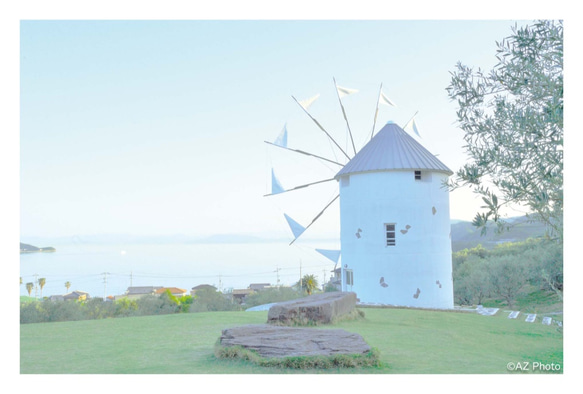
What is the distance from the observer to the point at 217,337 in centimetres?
813

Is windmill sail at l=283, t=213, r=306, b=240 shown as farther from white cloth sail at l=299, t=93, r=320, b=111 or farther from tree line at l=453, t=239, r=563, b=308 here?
tree line at l=453, t=239, r=563, b=308

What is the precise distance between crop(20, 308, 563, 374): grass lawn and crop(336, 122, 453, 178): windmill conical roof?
5541mm

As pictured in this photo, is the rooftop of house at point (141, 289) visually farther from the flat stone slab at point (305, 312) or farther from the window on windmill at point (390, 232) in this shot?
the flat stone slab at point (305, 312)

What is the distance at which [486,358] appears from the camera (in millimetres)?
6980

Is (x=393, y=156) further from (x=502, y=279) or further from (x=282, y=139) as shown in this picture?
(x=502, y=279)

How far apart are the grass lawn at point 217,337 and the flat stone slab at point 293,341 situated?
27cm

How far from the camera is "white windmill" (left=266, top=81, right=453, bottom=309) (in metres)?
15.7

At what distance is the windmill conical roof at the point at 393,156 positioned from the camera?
16031 mm

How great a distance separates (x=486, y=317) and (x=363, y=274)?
416 cm

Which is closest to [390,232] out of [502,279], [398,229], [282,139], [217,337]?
[398,229]

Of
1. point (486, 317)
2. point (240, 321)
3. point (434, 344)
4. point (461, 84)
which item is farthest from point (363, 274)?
point (461, 84)

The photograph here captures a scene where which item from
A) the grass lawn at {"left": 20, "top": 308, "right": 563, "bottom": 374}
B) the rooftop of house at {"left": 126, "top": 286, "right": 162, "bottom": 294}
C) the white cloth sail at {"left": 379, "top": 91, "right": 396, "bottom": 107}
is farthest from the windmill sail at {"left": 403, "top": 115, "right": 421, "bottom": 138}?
the rooftop of house at {"left": 126, "top": 286, "right": 162, "bottom": 294}

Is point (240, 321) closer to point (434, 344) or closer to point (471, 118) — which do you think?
point (434, 344)

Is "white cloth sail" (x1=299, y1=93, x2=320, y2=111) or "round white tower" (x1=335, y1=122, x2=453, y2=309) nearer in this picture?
"round white tower" (x1=335, y1=122, x2=453, y2=309)
